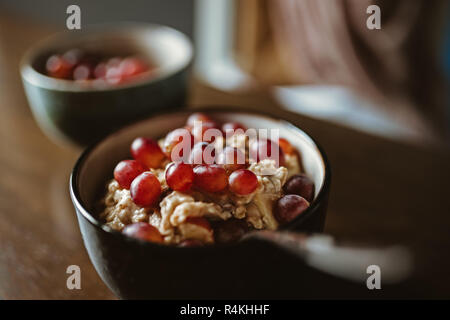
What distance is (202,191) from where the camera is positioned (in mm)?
575

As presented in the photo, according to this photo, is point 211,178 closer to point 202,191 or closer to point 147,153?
point 202,191

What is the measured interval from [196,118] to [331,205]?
28cm

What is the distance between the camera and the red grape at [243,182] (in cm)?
55

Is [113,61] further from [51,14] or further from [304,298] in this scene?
[51,14]

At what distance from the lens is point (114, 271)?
0.51m

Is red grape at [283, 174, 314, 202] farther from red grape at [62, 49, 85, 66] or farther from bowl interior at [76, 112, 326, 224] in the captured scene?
red grape at [62, 49, 85, 66]

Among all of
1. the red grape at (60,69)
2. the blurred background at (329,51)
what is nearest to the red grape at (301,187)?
the red grape at (60,69)

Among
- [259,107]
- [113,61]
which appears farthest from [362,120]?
[113,61]

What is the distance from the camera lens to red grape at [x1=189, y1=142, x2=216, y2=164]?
2.00 feet

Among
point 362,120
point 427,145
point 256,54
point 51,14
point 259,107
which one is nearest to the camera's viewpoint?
point 427,145

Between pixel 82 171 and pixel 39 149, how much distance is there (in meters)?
0.41

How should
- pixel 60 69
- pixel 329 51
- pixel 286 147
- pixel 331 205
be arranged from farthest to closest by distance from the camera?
pixel 329 51 → pixel 60 69 → pixel 331 205 → pixel 286 147

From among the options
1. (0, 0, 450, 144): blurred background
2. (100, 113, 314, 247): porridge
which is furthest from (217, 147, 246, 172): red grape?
(0, 0, 450, 144): blurred background

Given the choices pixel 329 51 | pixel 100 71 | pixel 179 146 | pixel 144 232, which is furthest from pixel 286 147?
pixel 329 51
